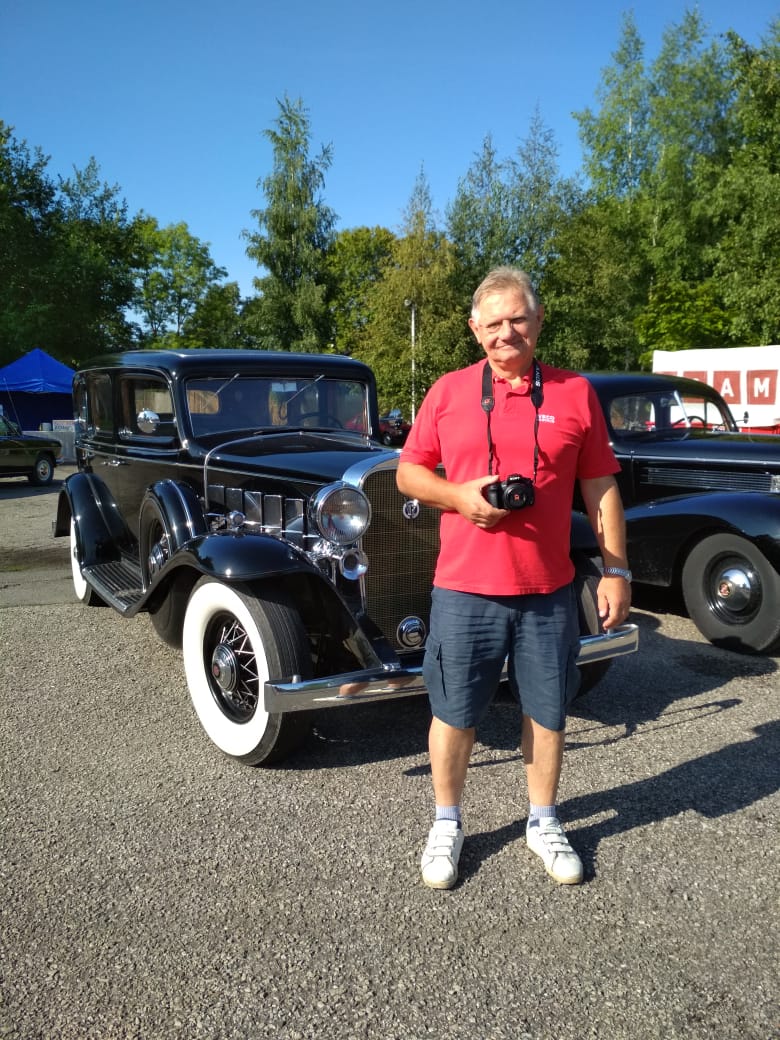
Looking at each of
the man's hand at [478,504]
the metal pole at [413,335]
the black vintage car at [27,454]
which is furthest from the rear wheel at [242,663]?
the metal pole at [413,335]

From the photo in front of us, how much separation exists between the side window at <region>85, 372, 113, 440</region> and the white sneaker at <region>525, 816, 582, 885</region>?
412 cm

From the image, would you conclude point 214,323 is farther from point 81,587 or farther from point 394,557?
point 394,557

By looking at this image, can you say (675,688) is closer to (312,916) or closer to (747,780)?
(747,780)

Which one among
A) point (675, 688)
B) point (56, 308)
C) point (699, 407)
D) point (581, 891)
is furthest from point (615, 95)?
point (581, 891)

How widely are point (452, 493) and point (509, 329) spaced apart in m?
0.49

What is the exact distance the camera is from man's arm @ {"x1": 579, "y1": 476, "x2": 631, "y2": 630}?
242 centimetres

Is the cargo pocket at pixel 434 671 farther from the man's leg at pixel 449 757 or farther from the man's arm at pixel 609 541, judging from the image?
the man's arm at pixel 609 541

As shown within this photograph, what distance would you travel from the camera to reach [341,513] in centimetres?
330

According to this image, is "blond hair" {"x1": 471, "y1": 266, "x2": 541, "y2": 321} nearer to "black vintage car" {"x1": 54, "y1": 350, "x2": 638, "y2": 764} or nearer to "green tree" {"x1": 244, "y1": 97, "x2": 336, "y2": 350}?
"black vintage car" {"x1": 54, "y1": 350, "x2": 638, "y2": 764}

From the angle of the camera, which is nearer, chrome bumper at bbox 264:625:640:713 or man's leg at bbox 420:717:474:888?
man's leg at bbox 420:717:474:888

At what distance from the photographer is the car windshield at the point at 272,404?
4.61 m

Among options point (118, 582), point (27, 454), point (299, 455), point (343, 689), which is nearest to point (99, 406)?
point (118, 582)

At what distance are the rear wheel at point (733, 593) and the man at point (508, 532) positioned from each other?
2714mm

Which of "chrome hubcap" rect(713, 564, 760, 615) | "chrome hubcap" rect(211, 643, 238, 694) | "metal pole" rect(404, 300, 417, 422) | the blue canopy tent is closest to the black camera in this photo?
"chrome hubcap" rect(211, 643, 238, 694)
